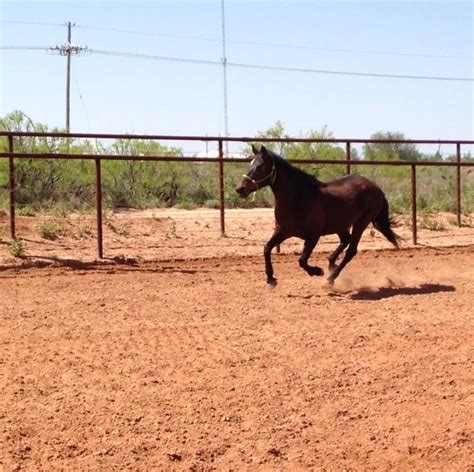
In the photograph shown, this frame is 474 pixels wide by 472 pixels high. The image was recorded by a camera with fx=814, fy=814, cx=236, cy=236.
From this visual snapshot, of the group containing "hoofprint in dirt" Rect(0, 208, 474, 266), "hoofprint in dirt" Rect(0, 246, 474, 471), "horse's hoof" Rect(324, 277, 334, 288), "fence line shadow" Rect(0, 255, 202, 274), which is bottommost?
"hoofprint in dirt" Rect(0, 246, 474, 471)

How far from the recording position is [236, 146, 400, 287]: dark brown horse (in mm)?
9562

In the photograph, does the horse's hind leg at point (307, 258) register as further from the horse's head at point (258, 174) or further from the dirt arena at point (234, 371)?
the horse's head at point (258, 174)

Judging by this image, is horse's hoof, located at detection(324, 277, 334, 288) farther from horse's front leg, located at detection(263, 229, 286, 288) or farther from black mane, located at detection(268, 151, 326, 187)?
black mane, located at detection(268, 151, 326, 187)

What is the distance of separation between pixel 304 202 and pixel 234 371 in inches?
162

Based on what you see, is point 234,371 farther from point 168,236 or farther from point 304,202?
point 168,236

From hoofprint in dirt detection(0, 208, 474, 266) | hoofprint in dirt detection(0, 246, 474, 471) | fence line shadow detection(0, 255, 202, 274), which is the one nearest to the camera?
hoofprint in dirt detection(0, 246, 474, 471)

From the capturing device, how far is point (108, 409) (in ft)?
17.2

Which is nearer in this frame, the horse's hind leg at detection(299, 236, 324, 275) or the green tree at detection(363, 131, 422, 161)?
the horse's hind leg at detection(299, 236, 324, 275)

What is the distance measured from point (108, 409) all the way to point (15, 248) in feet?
22.0

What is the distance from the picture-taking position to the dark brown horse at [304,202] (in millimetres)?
9562

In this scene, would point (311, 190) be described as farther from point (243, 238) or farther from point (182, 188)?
point (182, 188)

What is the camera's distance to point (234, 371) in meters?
6.02

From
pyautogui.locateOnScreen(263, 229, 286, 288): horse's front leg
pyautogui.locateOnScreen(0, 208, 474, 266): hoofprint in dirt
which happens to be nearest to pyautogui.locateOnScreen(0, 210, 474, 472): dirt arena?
pyautogui.locateOnScreen(263, 229, 286, 288): horse's front leg

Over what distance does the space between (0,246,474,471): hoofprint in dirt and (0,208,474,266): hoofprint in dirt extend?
Answer: 3.08 m
